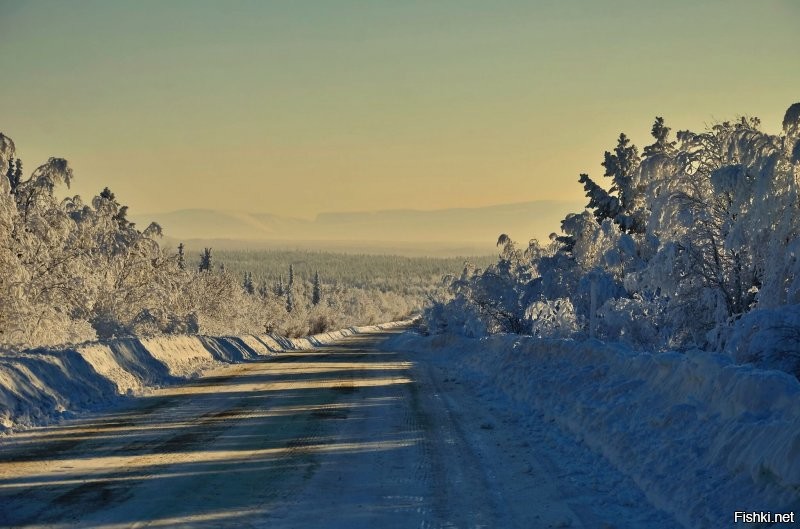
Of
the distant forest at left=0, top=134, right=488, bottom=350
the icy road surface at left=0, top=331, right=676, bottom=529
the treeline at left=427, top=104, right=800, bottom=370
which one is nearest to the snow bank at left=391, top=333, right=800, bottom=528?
the icy road surface at left=0, top=331, right=676, bottom=529

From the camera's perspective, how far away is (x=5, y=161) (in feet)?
79.4

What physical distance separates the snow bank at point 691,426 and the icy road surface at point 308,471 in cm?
39

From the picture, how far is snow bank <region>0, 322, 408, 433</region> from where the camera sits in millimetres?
13484

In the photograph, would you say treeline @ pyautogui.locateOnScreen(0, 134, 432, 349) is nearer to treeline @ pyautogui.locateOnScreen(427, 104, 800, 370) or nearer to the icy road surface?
the icy road surface

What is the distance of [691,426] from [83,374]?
41.7ft

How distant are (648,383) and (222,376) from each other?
579 inches

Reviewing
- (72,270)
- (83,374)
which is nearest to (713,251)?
(83,374)

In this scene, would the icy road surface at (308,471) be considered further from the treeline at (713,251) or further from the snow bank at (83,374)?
the treeline at (713,251)

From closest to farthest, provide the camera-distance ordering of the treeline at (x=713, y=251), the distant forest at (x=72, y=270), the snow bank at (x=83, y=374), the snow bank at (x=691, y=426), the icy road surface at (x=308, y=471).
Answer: the snow bank at (x=691, y=426) < the icy road surface at (x=308, y=471) < the snow bank at (x=83, y=374) < the treeline at (x=713, y=251) < the distant forest at (x=72, y=270)

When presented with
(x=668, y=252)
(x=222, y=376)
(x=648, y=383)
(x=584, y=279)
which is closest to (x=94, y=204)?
(x=222, y=376)

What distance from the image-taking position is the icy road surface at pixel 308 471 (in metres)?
7.67

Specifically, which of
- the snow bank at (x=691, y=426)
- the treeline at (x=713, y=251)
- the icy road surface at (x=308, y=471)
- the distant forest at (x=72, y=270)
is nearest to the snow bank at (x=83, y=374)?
the icy road surface at (x=308, y=471)

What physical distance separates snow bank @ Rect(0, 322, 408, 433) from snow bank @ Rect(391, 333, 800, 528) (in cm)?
892

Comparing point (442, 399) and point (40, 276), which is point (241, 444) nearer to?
point (442, 399)
